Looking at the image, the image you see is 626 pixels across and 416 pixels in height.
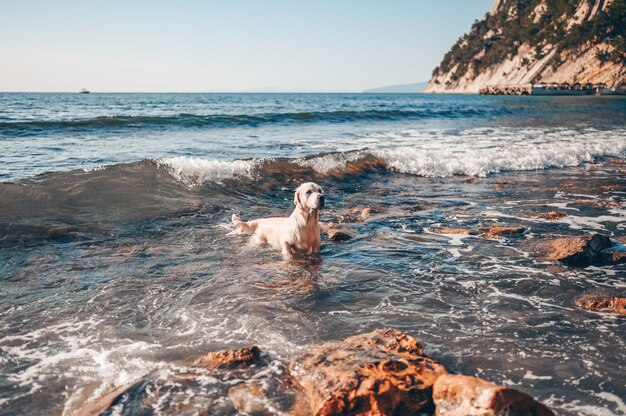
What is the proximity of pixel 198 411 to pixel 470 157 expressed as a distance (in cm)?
1518

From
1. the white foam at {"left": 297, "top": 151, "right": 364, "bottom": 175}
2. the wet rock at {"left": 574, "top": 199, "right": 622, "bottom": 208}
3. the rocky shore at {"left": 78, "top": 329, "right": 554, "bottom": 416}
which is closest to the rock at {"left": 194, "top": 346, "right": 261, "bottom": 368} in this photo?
the rocky shore at {"left": 78, "top": 329, "right": 554, "bottom": 416}

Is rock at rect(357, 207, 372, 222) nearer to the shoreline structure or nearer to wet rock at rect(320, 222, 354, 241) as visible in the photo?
wet rock at rect(320, 222, 354, 241)

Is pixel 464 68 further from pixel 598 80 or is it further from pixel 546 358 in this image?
pixel 546 358

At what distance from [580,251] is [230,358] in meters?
5.24

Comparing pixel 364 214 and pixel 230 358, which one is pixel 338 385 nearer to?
pixel 230 358

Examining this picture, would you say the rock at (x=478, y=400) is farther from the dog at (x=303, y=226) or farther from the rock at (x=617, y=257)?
the rock at (x=617, y=257)

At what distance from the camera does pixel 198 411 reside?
3.43 m

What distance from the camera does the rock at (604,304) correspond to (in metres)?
5.11

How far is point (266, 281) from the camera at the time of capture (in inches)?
251

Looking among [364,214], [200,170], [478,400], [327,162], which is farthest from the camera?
[327,162]

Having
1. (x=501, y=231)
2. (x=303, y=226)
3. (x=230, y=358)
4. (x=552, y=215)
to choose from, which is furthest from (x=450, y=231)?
(x=230, y=358)

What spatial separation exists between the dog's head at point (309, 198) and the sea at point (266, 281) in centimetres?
83

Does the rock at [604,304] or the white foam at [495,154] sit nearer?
the rock at [604,304]

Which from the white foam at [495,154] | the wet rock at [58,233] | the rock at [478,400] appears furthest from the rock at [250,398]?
the white foam at [495,154]
